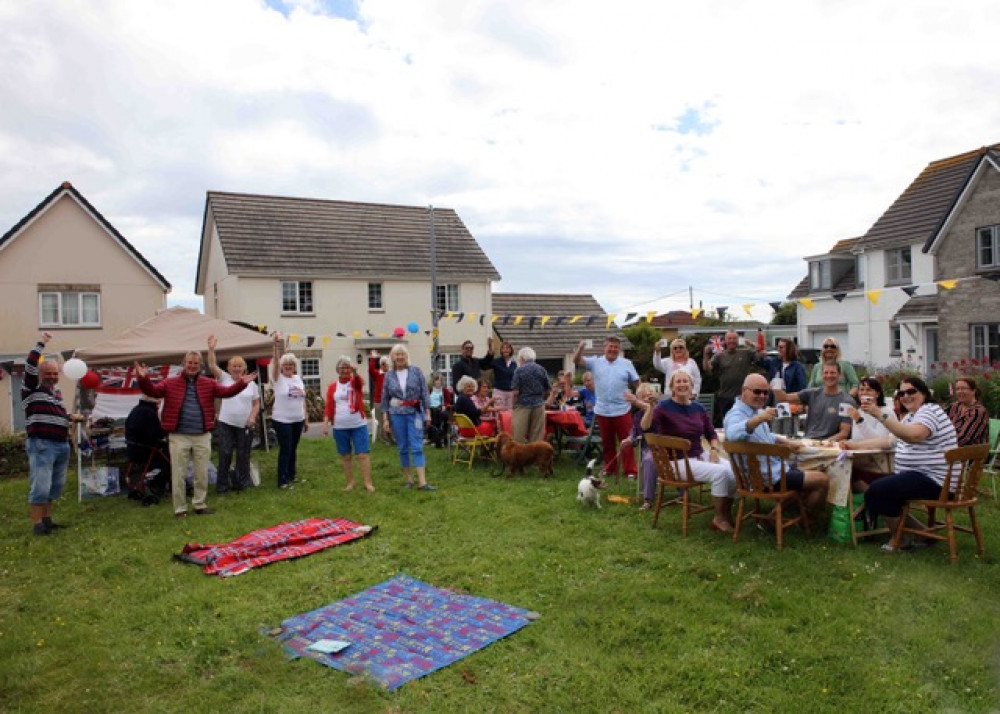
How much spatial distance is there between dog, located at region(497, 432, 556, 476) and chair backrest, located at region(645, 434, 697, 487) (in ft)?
9.27

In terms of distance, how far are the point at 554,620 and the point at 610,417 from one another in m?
4.46

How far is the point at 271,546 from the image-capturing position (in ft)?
21.4

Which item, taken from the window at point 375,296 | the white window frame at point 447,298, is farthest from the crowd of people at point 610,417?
the white window frame at point 447,298

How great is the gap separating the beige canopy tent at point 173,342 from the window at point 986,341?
19.9m

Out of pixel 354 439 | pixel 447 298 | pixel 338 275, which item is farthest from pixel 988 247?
pixel 338 275

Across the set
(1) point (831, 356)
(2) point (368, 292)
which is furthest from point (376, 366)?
(2) point (368, 292)

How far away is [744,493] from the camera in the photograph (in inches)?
234

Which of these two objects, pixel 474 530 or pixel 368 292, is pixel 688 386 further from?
pixel 368 292

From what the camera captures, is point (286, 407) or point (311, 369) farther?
point (311, 369)

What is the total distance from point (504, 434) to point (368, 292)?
1835 cm

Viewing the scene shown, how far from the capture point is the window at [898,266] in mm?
23812

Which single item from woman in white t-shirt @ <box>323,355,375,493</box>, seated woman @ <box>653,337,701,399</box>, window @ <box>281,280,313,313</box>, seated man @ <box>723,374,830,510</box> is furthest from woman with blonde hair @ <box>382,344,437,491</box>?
window @ <box>281,280,313,313</box>

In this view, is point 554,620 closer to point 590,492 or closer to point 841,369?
A: point 590,492

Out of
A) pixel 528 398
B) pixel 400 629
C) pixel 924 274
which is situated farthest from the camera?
pixel 924 274
